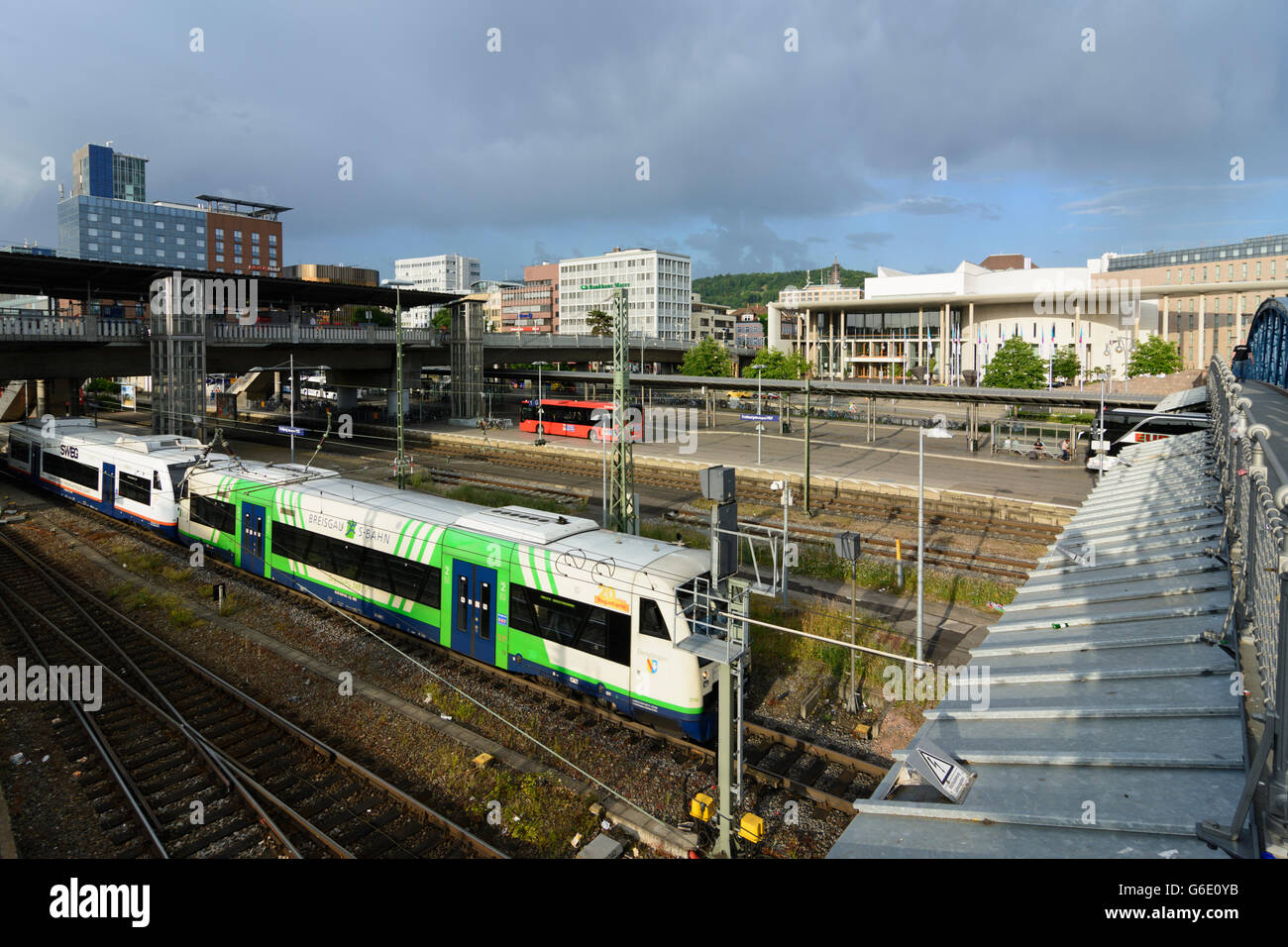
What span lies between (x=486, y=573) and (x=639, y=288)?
151 m

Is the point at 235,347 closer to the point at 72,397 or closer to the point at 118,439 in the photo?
the point at 72,397

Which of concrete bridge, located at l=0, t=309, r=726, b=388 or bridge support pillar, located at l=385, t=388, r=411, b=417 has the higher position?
concrete bridge, located at l=0, t=309, r=726, b=388

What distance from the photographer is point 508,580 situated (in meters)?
14.0

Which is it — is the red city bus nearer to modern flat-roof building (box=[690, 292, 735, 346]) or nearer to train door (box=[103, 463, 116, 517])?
train door (box=[103, 463, 116, 517])

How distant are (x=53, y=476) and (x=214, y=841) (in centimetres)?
2893

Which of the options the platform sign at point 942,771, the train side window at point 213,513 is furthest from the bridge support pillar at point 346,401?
the platform sign at point 942,771

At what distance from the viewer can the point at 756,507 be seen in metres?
32.1

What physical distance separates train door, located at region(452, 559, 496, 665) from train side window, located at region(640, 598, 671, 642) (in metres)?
3.48

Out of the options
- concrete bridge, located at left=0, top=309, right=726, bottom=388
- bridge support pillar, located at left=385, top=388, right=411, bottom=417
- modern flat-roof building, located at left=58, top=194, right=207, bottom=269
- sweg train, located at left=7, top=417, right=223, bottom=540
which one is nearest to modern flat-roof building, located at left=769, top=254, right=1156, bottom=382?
concrete bridge, located at left=0, top=309, right=726, bottom=388

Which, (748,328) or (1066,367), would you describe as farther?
(748,328)

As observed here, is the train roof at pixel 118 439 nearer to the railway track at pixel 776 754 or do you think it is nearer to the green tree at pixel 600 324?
the railway track at pixel 776 754

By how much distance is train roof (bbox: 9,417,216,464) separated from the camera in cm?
2586

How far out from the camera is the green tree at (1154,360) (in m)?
74.9

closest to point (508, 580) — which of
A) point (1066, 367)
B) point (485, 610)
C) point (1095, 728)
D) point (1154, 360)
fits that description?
point (485, 610)
